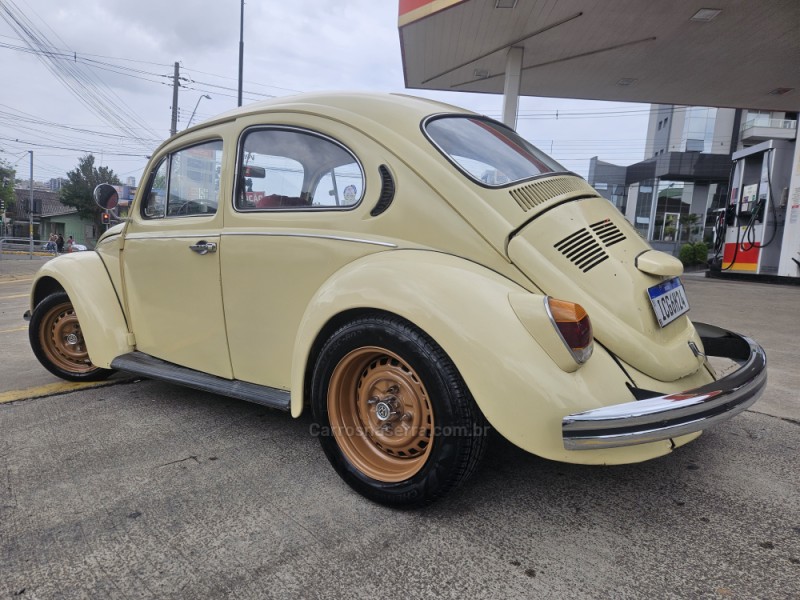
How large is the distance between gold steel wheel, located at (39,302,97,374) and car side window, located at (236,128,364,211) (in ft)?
6.35

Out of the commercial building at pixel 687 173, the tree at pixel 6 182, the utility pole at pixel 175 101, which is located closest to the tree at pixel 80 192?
the tree at pixel 6 182

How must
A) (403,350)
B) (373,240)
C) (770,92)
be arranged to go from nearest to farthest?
(403,350)
(373,240)
(770,92)

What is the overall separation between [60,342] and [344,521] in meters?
2.93

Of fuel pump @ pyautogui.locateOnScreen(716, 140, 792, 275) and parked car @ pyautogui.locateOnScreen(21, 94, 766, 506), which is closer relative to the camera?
parked car @ pyautogui.locateOnScreen(21, 94, 766, 506)

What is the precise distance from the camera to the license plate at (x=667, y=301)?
222cm

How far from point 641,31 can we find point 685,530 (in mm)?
10433

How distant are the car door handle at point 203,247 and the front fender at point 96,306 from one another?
98 centimetres

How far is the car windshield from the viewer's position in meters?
2.38

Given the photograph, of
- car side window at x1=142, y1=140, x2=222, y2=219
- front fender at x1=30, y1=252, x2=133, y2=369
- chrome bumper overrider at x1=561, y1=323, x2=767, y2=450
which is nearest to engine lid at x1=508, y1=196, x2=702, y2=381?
chrome bumper overrider at x1=561, y1=323, x2=767, y2=450

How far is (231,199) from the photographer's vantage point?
277 centimetres

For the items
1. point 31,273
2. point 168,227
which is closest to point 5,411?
point 168,227

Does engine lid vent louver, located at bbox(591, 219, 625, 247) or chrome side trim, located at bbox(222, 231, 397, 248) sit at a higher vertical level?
engine lid vent louver, located at bbox(591, 219, 625, 247)

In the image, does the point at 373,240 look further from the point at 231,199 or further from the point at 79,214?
the point at 79,214

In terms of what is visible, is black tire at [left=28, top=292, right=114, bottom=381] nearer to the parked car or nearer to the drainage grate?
the parked car
